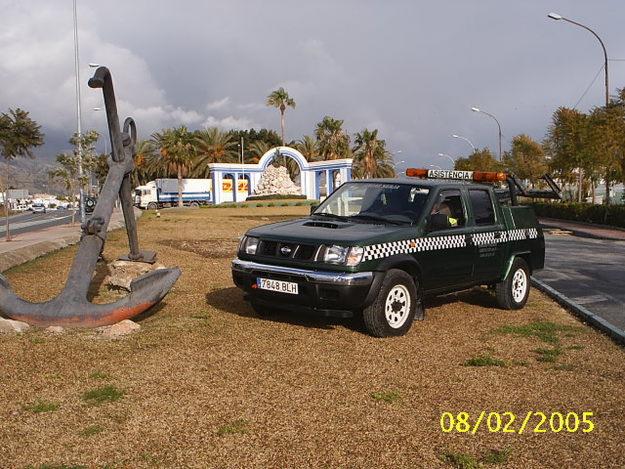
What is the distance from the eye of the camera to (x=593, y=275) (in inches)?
512

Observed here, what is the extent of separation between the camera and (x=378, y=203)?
303 inches

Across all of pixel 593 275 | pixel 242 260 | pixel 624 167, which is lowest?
pixel 593 275

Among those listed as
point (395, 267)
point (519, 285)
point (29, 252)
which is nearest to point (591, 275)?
point (519, 285)

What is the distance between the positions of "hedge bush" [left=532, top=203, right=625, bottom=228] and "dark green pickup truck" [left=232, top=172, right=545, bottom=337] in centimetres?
2118

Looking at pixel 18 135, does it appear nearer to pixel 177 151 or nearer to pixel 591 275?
pixel 591 275

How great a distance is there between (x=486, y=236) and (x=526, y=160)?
168ft

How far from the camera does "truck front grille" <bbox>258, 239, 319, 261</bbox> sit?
21.7 ft

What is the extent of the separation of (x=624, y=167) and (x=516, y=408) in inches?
1268

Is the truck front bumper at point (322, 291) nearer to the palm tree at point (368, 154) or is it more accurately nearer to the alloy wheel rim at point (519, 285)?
the alloy wheel rim at point (519, 285)

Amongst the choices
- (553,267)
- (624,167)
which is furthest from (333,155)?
(553,267)

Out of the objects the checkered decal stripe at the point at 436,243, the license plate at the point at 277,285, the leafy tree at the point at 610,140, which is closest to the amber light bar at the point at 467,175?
the checkered decal stripe at the point at 436,243

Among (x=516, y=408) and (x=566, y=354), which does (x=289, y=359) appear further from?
(x=566, y=354)

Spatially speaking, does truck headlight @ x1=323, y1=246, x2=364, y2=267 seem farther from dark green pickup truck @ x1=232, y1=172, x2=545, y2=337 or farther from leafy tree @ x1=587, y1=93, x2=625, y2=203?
leafy tree @ x1=587, y1=93, x2=625, y2=203

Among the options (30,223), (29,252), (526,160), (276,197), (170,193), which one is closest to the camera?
(29,252)
